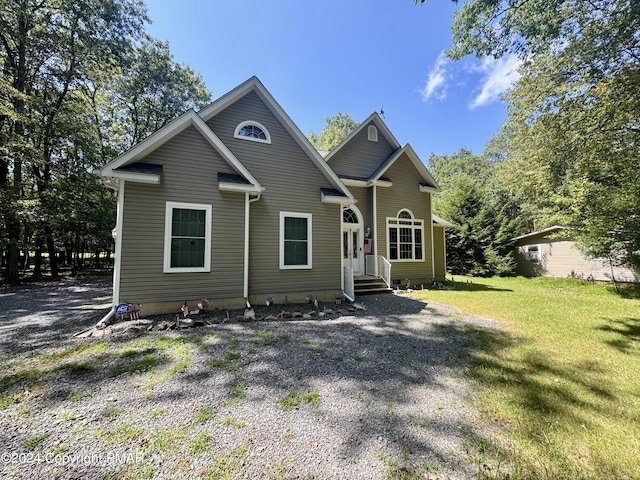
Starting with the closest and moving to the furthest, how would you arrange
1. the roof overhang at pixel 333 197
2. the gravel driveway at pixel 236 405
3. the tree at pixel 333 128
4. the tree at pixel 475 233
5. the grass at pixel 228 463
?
the grass at pixel 228 463 < the gravel driveway at pixel 236 405 < the roof overhang at pixel 333 197 < the tree at pixel 475 233 < the tree at pixel 333 128

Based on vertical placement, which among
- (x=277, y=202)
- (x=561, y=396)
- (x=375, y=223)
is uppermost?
(x=277, y=202)

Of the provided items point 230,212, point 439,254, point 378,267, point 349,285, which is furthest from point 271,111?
point 439,254

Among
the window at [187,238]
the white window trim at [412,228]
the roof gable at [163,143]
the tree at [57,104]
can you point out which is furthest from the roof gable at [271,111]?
the tree at [57,104]

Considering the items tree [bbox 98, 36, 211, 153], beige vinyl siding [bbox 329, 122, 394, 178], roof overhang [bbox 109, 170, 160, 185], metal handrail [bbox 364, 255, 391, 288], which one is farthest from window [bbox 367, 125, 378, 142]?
tree [bbox 98, 36, 211, 153]

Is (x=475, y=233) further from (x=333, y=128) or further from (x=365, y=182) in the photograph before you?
(x=333, y=128)

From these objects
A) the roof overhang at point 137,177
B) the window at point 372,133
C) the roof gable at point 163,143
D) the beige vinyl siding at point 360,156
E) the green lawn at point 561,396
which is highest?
the window at point 372,133

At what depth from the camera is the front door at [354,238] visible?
11.6 m

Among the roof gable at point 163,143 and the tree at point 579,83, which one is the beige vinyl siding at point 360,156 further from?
the roof gable at point 163,143

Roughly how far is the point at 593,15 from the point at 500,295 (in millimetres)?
9389

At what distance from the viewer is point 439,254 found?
555 inches

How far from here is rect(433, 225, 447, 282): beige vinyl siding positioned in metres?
13.8

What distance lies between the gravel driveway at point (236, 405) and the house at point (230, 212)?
184 centimetres

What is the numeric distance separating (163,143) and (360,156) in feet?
27.9

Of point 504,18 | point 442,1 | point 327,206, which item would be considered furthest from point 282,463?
point 504,18
